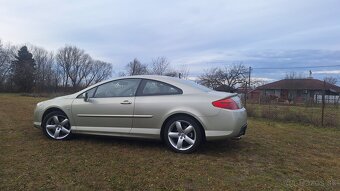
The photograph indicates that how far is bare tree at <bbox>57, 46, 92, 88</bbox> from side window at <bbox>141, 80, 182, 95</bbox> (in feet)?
247

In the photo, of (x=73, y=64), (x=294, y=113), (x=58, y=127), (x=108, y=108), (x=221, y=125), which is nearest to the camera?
(x=221, y=125)

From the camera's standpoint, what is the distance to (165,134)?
5.16 m

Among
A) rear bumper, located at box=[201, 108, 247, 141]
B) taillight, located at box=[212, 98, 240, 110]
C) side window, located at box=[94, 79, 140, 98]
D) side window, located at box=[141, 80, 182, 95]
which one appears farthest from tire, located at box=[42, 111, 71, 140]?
taillight, located at box=[212, 98, 240, 110]

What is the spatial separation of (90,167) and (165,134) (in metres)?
1.45

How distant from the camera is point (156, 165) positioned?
4391 millimetres

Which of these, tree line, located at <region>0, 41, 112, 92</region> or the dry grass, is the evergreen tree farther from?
the dry grass

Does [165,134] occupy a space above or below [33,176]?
above

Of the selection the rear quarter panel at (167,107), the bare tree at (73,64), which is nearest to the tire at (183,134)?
the rear quarter panel at (167,107)

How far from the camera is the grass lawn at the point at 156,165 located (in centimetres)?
364

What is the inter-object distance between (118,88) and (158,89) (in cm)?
84

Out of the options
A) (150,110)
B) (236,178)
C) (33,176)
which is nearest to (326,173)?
(236,178)

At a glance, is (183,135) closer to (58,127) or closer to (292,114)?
(58,127)

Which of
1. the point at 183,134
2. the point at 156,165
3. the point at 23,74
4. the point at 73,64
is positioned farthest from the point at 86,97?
the point at 73,64

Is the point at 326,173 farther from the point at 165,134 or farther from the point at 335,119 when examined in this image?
the point at 335,119
